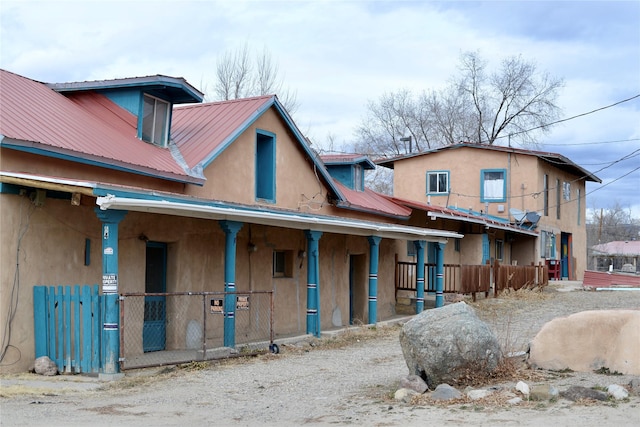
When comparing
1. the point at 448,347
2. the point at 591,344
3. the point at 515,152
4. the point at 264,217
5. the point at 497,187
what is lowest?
the point at 591,344

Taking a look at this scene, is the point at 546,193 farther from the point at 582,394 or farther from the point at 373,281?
the point at 582,394

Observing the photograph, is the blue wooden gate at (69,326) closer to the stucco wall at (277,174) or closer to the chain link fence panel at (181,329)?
the chain link fence panel at (181,329)

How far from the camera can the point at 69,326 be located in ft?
38.2

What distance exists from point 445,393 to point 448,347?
77 centimetres

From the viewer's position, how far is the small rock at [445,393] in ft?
29.6

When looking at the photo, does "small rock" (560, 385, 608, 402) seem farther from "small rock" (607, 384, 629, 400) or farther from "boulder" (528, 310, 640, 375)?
"boulder" (528, 310, 640, 375)

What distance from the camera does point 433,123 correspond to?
50.2m

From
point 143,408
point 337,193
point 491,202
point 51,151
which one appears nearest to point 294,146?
point 337,193

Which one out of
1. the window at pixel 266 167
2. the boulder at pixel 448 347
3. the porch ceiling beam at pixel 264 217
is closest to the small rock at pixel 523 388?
the boulder at pixel 448 347

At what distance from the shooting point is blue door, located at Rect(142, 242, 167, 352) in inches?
563

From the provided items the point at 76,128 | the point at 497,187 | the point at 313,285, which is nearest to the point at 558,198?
the point at 497,187

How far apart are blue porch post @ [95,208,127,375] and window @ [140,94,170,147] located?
5148mm

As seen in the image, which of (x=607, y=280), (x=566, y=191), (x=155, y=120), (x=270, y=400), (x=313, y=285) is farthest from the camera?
(x=566, y=191)

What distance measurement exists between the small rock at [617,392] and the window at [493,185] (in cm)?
2467
